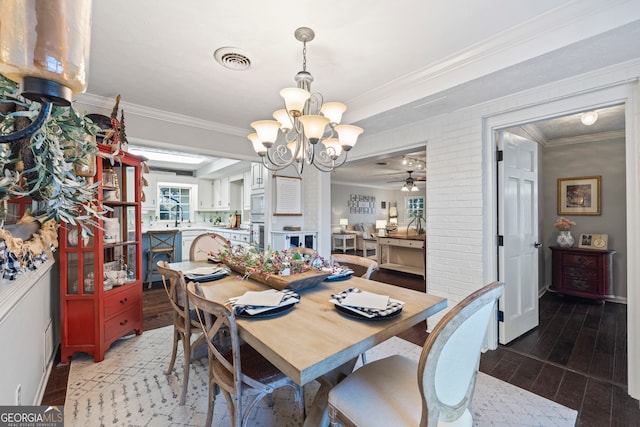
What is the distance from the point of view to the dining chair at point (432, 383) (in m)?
0.93

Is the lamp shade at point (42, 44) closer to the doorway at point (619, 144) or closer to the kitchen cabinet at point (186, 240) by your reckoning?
the doorway at point (619, 144)

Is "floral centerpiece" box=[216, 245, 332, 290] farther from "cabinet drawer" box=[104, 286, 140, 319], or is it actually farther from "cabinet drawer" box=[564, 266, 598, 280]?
"cabinet drawer" box=[564, 266, 598, 280]

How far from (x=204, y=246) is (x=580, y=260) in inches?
199

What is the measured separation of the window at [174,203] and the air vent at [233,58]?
5910mm

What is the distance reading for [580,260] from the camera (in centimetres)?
400

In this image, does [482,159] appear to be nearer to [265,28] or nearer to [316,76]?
[316,76]

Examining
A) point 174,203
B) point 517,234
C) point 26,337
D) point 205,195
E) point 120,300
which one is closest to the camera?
point 26,337

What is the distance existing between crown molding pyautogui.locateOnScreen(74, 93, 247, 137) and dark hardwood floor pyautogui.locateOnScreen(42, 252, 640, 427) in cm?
237

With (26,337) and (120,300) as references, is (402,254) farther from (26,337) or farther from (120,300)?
(26,337)

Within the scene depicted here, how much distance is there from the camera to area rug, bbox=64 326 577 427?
1.73 m

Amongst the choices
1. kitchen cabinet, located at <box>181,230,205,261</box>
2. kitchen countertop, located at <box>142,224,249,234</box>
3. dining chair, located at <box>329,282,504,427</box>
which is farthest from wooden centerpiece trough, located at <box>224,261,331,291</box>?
kitchen cabinet, located at <box>181,230,205,261</box>

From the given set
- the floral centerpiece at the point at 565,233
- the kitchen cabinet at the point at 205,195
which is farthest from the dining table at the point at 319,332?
the kitchen cabinet at the point at 205,195

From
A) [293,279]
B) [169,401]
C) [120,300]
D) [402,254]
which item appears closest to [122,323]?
[120,300]

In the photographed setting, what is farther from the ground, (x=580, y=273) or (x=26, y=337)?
(x=26, y=337)
